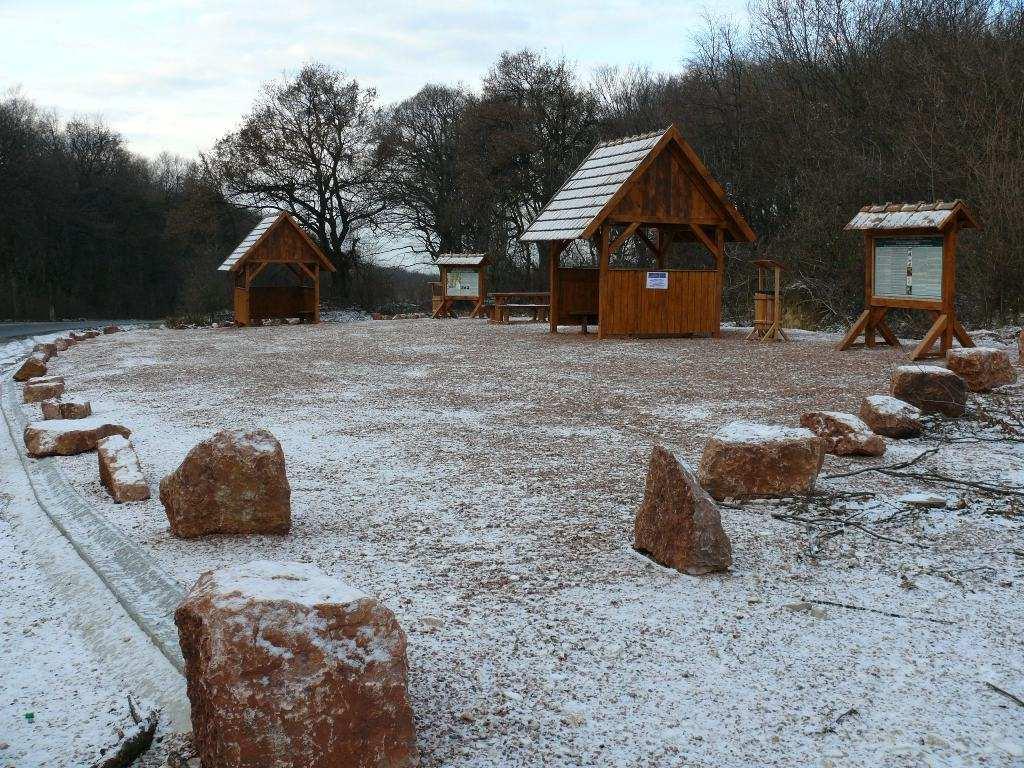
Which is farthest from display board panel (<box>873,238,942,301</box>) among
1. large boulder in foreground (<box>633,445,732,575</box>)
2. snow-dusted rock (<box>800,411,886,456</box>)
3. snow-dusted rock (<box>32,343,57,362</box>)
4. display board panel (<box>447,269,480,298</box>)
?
display board panel (<box>447,269,480,298</box>)

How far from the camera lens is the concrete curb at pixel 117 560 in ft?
13.8

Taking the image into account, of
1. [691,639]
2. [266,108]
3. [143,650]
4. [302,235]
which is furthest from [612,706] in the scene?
[266,108]

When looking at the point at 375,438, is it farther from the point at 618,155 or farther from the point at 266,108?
the point at 266,108

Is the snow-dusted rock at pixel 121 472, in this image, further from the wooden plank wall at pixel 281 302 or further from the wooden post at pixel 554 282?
the wooden plank wall at pixel 281 302

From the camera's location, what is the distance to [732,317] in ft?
86.3

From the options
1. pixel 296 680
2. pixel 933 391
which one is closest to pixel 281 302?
pixel 933 391

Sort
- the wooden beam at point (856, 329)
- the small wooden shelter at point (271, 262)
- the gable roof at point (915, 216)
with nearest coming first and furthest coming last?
the gable roof at point (915, 216) → the wooden beam at point (856, 329) → the small wooden shelter at point (271, 262)

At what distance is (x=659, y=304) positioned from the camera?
19125 millimetres

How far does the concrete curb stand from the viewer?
4.20m

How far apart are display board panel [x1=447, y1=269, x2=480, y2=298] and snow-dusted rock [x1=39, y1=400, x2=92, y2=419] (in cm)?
2040

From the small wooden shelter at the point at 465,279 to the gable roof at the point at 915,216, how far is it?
1552cm

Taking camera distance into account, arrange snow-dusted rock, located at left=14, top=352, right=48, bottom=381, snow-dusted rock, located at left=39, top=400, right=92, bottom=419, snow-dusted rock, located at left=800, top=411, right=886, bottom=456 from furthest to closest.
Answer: snow-dusted rock, located at left=14, top=352, right=48, bottom=381, snow-dusted rock, located at left=39, top=400, right=92, bottom=419, snow-dusted rock, located at left=800, top=411, right=886, bottom=456

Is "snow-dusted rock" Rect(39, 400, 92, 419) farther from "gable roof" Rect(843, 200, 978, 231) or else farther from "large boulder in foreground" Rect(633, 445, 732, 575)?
"gable roof" Rect(843, 200, 978, 231)

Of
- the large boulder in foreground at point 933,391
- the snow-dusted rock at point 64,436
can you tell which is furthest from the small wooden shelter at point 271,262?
the large boulder in foreground at point 933,391
